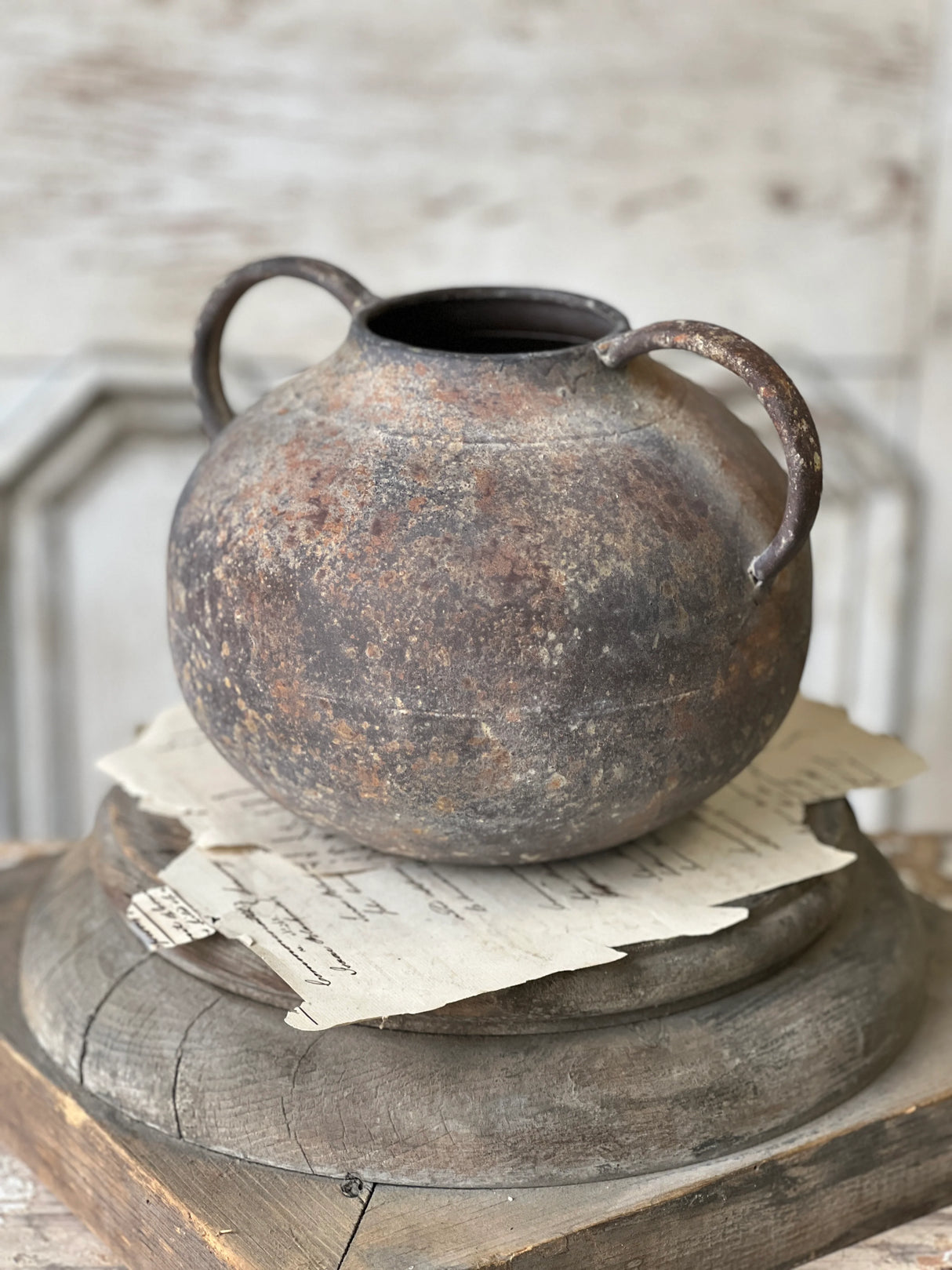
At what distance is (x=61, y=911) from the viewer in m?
1.01

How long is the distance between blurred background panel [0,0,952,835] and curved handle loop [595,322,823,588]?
995 mm

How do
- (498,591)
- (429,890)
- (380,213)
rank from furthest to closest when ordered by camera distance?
(380,213) < (429,890) < (498,591)

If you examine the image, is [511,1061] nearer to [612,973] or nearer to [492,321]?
[612,973]

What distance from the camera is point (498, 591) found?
794 millimetres

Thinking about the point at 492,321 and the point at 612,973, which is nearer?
the point at 612,973

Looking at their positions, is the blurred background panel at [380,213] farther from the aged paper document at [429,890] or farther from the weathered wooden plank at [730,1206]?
the weathered wooden plank at [730,1206]

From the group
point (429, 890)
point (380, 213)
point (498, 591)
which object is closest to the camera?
point (498, 591)

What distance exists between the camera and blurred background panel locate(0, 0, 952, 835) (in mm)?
1680

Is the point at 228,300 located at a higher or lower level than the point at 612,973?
higher

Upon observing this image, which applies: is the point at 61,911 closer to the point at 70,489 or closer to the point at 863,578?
the point at 70,489

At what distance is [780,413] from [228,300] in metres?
0.39

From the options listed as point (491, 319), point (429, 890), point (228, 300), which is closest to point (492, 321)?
point (491, 319)

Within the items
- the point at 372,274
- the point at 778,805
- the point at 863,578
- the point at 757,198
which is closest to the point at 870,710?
the point at 863,578

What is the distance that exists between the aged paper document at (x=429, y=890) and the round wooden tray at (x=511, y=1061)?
2cm
